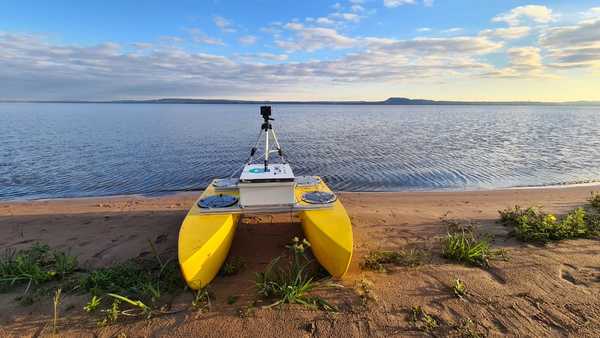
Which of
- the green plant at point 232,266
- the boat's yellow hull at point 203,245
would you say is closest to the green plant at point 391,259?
the green plant at point 232,266

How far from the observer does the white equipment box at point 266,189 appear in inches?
210

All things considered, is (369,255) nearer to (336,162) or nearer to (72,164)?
(336,162)

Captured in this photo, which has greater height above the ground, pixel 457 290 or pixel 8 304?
pixel 457 290

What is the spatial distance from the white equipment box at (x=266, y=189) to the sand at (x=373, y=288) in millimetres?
1056

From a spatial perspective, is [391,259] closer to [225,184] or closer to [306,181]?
[306,181]

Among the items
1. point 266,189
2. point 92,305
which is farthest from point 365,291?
point 92,305

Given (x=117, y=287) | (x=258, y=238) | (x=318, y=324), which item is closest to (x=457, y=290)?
(x=318, y=324)

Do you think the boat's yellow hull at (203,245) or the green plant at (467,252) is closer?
the boat's yellow hull at (203,245)

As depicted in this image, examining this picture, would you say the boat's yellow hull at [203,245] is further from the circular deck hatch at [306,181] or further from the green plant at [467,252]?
the green plant at [467,252]

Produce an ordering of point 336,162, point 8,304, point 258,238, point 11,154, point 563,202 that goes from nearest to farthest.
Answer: point 8,304
point 258,238
point 563,202
point 336,162
point 11,154

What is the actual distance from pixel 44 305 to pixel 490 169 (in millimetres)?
18565

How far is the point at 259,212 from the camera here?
542 cm

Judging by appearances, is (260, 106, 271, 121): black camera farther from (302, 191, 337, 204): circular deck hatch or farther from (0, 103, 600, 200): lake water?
(0, 103, 600, 200): lake water

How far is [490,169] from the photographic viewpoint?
16219 millimetres
